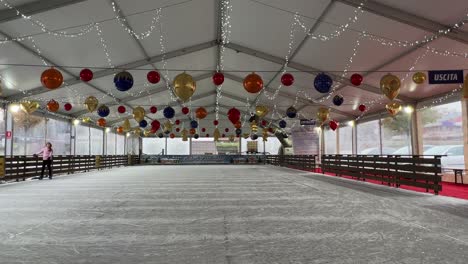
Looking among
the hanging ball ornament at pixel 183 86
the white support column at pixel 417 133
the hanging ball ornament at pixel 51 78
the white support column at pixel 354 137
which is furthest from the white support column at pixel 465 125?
the hanging ball ornament at pixel 51 78

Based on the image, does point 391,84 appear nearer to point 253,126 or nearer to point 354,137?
point 253,126

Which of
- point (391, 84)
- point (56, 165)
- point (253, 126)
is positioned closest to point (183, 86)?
point (391, 84)

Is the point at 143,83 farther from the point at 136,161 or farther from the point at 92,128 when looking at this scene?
the point at 136,161

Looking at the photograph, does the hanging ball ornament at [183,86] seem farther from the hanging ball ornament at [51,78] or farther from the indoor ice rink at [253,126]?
the hanging ball ornament at [51,78]

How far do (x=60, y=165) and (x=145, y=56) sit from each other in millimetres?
7168

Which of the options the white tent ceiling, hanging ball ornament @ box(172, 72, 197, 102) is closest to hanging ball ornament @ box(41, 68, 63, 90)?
the white tent ceiling

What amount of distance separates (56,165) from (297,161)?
1353cm

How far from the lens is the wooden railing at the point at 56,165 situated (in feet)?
41.4

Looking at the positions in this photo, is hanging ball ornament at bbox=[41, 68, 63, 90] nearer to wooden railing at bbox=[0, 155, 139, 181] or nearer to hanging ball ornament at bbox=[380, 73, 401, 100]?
wooden railing at bbox=[0, 155, 139, 181]

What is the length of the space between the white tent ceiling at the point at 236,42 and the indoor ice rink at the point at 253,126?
0.06 metres

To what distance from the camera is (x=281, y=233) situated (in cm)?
398

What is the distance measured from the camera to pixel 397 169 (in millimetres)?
9664

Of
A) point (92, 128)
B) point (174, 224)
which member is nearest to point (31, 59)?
point (174, 224)

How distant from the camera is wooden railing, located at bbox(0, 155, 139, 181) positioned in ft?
41.4
